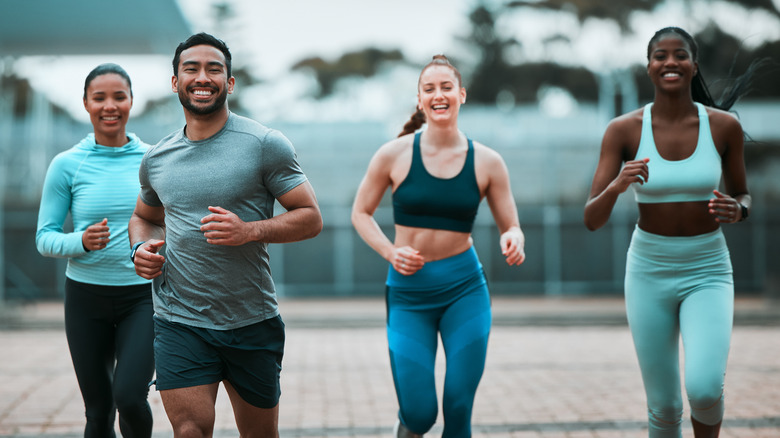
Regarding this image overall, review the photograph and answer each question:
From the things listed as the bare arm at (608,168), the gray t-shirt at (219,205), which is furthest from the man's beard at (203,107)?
the bare arm at (608,168)

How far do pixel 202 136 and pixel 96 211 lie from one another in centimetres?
102

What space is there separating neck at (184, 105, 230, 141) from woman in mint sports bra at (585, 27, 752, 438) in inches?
71.6

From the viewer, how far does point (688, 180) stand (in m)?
4.24

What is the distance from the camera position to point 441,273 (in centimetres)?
445

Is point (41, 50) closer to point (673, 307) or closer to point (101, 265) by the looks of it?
point (101, 265)

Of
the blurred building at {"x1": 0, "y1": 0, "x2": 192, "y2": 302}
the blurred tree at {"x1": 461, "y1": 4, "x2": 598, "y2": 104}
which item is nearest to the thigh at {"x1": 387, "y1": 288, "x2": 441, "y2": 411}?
the blurred building at {"x1": 0, "y1": 0, "x2": 192, "y2": 302}

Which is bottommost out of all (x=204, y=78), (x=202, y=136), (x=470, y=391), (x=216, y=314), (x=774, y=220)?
(x=774, y=220)

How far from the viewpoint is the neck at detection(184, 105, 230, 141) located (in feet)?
12.5

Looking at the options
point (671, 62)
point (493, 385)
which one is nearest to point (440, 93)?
point (671, 62)

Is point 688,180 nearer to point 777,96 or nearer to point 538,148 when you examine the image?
point 538,148

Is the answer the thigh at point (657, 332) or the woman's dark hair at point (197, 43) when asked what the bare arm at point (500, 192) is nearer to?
the thigh at point (657, 332)

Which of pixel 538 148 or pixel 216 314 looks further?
pixel 538 148

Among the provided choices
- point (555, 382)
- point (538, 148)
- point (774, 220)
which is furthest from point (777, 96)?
point (555, 382)

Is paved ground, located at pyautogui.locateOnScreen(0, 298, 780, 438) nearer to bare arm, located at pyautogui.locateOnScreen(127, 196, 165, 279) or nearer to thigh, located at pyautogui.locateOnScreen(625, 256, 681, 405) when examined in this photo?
thigh, located at pyautogui.locateOnScreen(625, 256, 681, 405)
